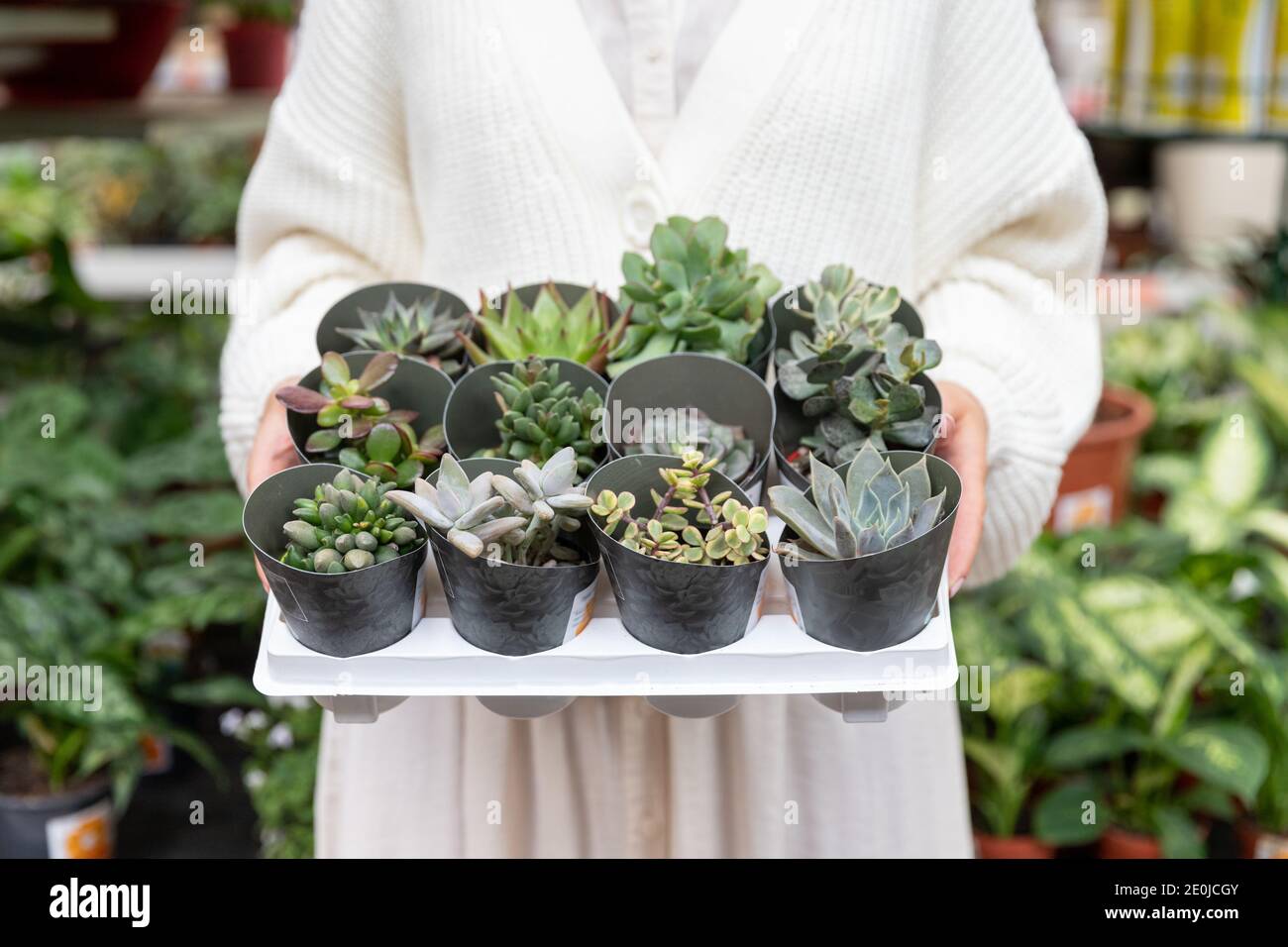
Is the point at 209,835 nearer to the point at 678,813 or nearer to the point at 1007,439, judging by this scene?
the point at 678,813

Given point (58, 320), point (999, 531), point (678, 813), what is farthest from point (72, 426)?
point (999, 531)

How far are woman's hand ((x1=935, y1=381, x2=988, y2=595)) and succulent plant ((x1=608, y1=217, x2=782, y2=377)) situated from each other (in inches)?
5.3

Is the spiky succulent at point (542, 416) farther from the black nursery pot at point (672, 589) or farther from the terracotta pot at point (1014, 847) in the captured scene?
the terracotta pot at point (1014, 847)

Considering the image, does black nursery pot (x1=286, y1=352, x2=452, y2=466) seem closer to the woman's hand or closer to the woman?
the woman

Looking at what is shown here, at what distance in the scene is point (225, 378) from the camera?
892mm

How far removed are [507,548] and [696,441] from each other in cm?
13

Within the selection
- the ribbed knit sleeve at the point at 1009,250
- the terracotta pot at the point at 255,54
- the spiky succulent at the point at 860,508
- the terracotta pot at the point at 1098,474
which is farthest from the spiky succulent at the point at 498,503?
the terracotta pot at the point at 255,54

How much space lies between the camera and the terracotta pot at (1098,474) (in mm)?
1788

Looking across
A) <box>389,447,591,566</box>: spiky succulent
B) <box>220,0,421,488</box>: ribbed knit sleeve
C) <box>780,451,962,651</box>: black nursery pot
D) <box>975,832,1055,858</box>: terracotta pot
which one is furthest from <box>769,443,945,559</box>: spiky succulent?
<box>975,832,1055,858</box>: terracotta pot

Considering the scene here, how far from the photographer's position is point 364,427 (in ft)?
2.31

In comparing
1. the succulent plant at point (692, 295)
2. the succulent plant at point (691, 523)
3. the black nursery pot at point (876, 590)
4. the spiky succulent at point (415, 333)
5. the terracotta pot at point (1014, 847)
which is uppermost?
the succulent plant at point (692, 295)

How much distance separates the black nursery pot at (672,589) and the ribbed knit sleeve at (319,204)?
12.0 inches

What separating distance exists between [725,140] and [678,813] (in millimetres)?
475

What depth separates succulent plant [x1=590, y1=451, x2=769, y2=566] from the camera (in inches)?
25.0
